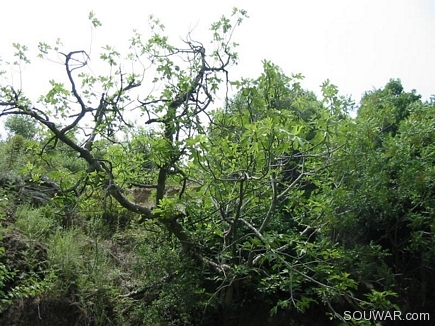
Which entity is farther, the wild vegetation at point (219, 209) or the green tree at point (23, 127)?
the green tree at point (23, 127)

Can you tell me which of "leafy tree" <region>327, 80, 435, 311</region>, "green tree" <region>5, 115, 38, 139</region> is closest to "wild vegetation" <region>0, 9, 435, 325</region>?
"leafy tree" <region>327, 80, 435, 311</region>

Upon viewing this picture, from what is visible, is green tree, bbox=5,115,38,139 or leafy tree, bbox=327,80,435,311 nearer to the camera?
leafy tree, bbox=327,80,435,311

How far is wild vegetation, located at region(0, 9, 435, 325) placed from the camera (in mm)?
3977

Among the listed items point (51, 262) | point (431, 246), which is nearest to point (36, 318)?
point (51, 262)

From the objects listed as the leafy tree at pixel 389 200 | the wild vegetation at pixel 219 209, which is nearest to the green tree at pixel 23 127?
the wild vegetation at pixel 219 209

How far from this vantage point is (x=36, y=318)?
166 inches

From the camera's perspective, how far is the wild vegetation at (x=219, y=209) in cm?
398

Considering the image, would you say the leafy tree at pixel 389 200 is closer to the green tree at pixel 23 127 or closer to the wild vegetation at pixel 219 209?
the wild vegetation at pixel 219 209

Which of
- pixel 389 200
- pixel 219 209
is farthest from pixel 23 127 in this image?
pixel 389 200

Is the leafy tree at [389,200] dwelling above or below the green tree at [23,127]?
below

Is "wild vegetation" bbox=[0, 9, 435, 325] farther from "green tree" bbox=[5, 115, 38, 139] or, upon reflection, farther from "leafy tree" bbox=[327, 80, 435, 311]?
"green tree" bbox=[5, 115, 38, 139]

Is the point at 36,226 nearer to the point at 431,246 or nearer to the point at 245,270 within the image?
the point at 245,270

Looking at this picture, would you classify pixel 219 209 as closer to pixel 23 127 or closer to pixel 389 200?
pixel 389 200

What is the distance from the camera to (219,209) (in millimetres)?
3979
